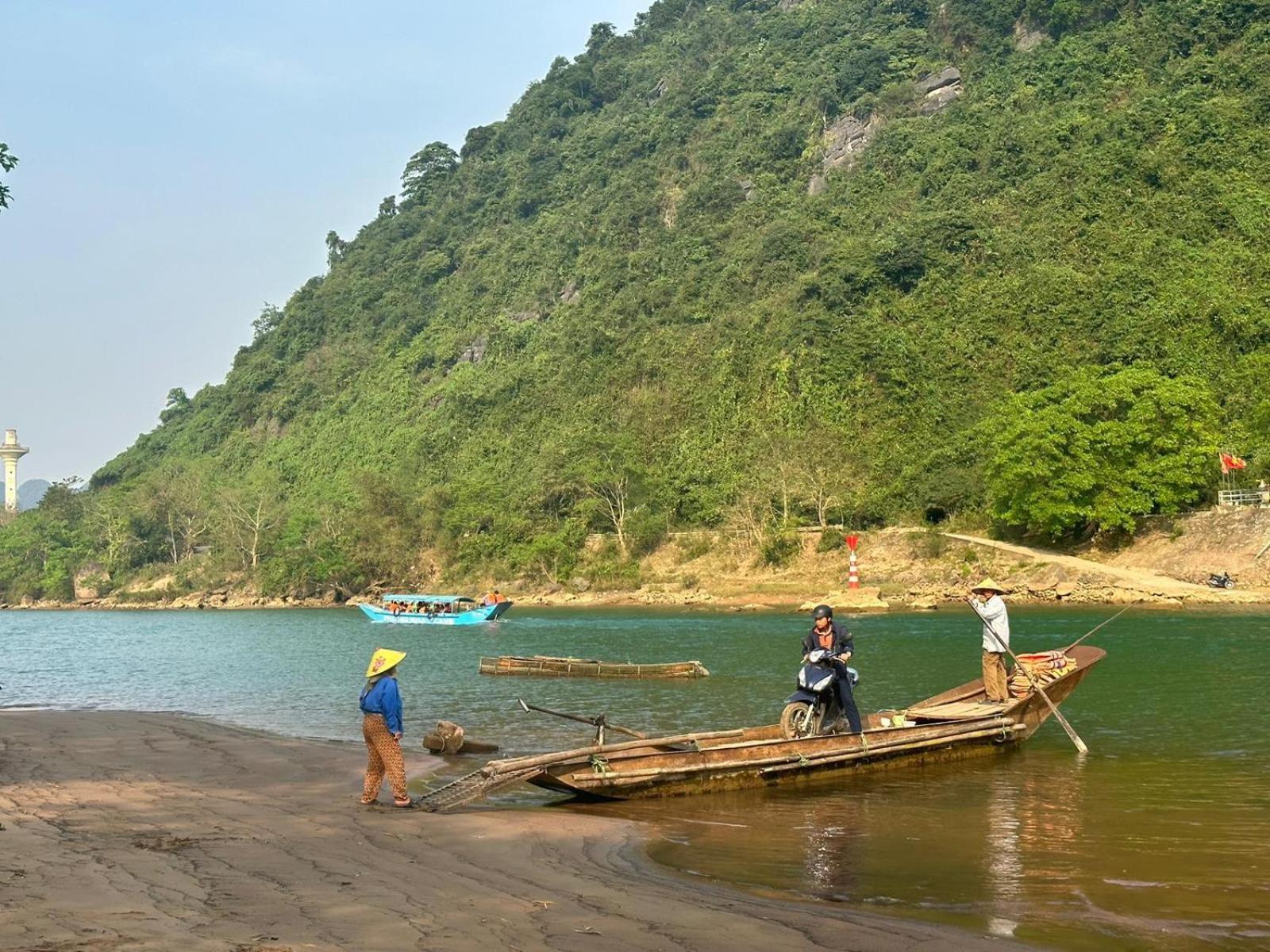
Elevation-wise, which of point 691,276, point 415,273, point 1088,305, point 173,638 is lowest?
point 173,638

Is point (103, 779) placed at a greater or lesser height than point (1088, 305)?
lesser

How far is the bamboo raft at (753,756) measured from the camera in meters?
13.2

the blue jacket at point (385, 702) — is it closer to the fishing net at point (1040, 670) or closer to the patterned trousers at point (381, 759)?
the patterned trousers at point (381, 759)

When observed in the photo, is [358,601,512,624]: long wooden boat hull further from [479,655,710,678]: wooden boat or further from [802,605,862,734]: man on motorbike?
[802,605,862,734]: man on motorbike

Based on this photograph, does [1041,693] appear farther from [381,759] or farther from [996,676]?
[381,759]

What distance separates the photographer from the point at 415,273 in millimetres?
150625

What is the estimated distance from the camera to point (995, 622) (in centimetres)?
1786

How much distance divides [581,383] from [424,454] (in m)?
16.9

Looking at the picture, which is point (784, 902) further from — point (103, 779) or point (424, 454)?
point (424, 454)

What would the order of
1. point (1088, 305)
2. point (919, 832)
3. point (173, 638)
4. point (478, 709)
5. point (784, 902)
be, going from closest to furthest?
point (784, 902), point (919, 832), point (478, 709), point (173, 638), point (1088, 305)

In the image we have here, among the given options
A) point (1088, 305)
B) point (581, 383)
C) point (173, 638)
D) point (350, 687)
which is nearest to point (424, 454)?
A: point (581, 383)

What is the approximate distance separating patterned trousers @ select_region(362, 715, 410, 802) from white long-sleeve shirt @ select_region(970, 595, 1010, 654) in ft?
30.9

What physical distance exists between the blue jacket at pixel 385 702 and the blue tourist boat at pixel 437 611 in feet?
159

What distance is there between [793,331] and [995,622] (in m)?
70.5
